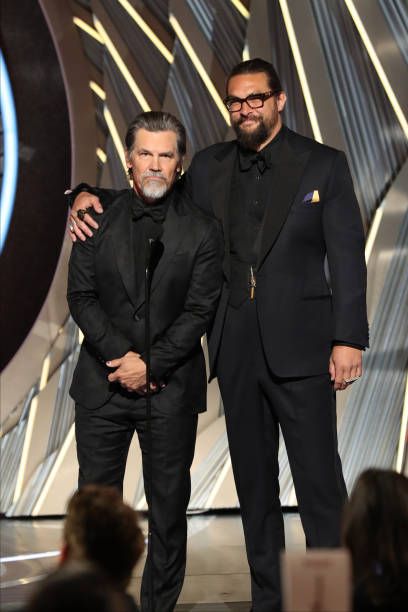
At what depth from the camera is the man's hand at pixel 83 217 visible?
3.03 m

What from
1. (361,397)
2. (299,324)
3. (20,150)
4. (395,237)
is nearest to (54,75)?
(20,150)

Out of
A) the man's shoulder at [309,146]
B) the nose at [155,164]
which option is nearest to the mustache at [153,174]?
the nose at [155,164]

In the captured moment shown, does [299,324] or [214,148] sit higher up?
[214,148]

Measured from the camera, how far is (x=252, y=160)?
3037 millimetres

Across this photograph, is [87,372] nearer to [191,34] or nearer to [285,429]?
[285,429]

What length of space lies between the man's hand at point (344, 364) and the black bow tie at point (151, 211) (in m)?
0.62

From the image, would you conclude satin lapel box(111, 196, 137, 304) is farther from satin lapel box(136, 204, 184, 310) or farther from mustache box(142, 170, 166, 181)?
mustache box(142, 170, 166, 181)

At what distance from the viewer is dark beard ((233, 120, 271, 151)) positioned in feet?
9.77

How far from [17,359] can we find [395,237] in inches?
73.5

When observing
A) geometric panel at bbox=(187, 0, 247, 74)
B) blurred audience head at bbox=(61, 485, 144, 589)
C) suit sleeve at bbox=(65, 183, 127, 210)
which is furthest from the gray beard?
geometric panel at bbox=(187, 0, 247, 74)

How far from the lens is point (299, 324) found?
3.02 metres

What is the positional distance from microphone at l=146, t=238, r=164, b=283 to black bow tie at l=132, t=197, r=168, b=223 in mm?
116

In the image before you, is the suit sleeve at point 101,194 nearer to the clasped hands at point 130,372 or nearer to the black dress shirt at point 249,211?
the black dress shirt at point 249,211

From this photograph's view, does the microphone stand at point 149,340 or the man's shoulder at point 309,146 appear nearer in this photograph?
the microphone stand at point 149,340
